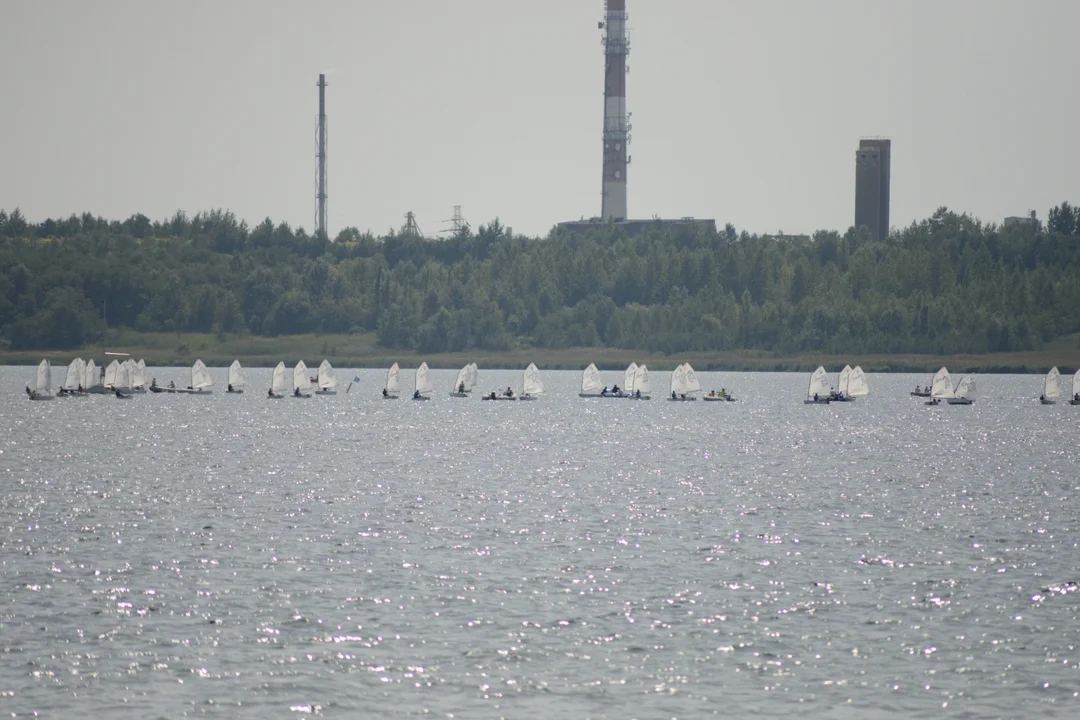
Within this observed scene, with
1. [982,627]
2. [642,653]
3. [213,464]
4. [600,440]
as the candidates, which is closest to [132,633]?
[642,653]

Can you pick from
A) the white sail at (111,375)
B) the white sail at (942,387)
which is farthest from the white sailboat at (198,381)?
the white sail at (942,387)

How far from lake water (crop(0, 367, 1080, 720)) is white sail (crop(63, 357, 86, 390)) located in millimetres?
88585

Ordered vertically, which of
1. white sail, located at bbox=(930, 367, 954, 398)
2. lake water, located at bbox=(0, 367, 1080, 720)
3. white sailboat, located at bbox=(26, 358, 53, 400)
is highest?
white sail, located at bbox=(930, 367, 954, 398)

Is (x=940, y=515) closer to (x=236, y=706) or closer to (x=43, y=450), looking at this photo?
(x=236, y=706)

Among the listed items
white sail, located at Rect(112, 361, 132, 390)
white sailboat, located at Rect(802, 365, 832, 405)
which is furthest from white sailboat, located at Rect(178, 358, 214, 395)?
white sailboat, located at Rect(802, 365, 832, 405)

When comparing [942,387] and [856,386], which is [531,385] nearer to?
[856,386]

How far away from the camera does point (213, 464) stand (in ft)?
310

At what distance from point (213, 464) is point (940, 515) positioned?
4317 cm

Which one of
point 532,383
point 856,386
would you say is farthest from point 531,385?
point 856,386

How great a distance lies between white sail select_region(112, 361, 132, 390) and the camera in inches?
7613

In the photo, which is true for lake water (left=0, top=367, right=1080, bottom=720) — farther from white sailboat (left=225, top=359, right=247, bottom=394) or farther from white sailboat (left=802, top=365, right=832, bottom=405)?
white sailboat (left=225, top=359, right=247, bottom=394)

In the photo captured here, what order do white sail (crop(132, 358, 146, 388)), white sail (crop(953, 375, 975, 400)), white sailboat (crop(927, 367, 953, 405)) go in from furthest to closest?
white sail (crop(132, 358, 146, 388)), white sail (crop(953, 375, 975, 400)), white sailboat (crop(927, 367, 953, 405))

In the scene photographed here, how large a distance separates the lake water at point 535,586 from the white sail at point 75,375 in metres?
88.6

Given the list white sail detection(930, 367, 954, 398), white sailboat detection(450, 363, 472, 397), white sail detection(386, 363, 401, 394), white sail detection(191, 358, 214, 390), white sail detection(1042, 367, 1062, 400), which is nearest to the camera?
white sail detection(1042, 367, 1062, 400)
